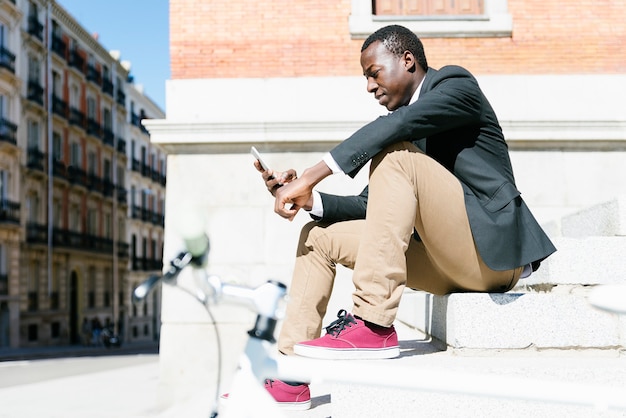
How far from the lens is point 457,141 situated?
120 inches

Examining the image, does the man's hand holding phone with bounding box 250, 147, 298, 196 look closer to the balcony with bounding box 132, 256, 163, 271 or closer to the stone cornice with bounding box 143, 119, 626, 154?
the stone cornice with bounding box 143, 119, 626, 154

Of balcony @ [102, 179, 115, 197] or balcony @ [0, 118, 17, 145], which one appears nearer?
balcony @ [0, 118, 17, 145]

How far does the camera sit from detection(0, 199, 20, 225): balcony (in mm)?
33656

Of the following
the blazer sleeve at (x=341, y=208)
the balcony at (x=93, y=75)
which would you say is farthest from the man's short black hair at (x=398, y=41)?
the balcony at (x=93, y=75)

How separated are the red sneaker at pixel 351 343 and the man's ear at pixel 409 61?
1.17 m

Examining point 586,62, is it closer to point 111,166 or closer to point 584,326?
point 584,326

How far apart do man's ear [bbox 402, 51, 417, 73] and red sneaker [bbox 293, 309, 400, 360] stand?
3.83 feet

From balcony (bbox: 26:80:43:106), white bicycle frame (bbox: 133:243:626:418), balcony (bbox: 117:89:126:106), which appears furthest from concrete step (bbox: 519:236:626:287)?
balcony (bbox: 117:89:126:106)

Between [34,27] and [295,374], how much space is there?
130 ft

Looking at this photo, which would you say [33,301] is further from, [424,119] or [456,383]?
[456,383]

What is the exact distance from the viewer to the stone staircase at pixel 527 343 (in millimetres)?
2486

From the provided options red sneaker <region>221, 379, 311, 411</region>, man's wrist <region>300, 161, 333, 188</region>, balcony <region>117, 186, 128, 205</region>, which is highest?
balcony <region>117, 186, 128, 205</region>

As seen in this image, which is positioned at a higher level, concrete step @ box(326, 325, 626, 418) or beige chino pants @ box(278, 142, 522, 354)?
beige chino pants @ box(278, 142, 522, 354)

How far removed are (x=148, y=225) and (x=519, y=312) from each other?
55.5 metres
